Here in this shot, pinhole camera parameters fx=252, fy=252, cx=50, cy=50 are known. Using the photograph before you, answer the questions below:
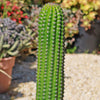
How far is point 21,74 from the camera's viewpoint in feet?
16.0

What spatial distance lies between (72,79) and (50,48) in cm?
267

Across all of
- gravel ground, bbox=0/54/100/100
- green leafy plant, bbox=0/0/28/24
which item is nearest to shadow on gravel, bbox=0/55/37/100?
gravel ground, bbox=0/54/100/100

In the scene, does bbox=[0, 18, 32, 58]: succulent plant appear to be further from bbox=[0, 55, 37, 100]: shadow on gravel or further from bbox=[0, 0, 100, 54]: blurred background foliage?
bbox=[0, 0, 100, 54]: blurred background foliage

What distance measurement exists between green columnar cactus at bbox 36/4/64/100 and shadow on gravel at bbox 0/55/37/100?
167 cm

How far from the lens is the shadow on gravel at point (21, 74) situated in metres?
4.01

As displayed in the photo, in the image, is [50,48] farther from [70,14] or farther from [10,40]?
[70,14]

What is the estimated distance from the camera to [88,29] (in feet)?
21.5

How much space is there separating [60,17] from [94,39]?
4364 millimetres

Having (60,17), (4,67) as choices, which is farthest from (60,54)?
(4,67)

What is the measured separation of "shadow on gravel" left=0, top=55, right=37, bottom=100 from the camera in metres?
4.01

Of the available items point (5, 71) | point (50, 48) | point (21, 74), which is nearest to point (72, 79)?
point (21, 74)

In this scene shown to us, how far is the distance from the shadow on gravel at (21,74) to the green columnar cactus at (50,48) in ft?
5.47

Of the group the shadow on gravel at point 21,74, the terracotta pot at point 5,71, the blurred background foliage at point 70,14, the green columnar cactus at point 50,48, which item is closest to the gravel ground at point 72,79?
the shadow on gravel at point 21,74

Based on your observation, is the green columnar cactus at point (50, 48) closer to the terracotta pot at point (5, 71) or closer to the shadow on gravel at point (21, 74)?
the terracotta pot at point (5, 71)
